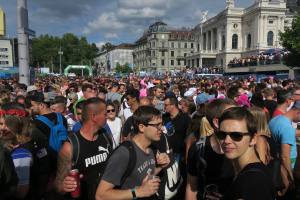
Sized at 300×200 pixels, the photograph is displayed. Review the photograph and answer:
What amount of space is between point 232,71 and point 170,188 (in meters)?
55.8

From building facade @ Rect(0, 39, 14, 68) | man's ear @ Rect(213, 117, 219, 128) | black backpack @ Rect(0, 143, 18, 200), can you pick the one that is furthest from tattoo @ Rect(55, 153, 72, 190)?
building facade @ Rect(0, 39, 14, 68)

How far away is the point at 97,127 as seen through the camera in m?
3.51

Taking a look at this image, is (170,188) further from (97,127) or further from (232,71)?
(232,71)

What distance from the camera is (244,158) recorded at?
7.27 ft

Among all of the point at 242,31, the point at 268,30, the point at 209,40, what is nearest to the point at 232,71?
the point at 268,30

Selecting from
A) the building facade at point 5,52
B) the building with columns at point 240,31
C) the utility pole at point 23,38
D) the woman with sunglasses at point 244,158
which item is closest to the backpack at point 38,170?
the woman with sunglasses at point 244,158

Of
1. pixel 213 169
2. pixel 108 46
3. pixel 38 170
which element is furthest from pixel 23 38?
pixel 108 46

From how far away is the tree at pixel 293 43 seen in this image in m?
41.1

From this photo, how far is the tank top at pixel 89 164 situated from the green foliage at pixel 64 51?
3974 inches

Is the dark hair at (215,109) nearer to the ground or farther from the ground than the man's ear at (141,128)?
farther from the ground

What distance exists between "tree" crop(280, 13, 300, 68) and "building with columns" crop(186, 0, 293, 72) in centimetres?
2107

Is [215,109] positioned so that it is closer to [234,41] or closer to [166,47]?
[234,41]

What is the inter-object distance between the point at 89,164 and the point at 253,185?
1791 mm

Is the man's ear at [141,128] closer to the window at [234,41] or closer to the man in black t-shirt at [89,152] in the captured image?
the man in black t-shirt at [89,152]
